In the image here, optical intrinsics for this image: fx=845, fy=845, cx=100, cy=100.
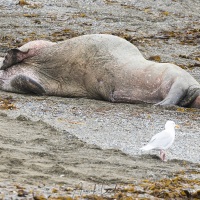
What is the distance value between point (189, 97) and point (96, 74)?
145 cm

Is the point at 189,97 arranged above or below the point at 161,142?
below

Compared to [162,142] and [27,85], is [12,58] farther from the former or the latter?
[162,142]

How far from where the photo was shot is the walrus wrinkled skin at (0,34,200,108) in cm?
1139

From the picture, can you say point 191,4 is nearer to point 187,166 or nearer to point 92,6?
point 92,6

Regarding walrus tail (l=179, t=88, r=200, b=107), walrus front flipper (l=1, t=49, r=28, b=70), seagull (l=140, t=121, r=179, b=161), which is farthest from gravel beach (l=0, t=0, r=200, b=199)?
walrus front flipper (l=1, t=49, r=28, b=70)

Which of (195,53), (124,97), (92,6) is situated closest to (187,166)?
(124,97)

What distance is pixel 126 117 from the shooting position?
33.3ft

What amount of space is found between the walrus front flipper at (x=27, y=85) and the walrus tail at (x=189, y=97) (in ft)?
6.63

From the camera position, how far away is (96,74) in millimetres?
11852

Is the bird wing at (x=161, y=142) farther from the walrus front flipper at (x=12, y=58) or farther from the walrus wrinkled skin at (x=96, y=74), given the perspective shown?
the walrus front flipper at (x=12, y=58)

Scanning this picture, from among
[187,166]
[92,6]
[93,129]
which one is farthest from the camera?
[92,6]

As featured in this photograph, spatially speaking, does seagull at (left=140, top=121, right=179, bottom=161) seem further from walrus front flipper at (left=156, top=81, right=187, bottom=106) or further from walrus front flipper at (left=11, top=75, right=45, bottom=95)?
walrus front flipper at (left=11, top=75, right=45, bottom=95)

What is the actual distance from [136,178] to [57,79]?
5.39 m

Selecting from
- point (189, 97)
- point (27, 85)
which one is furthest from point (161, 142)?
point (27, 85)
